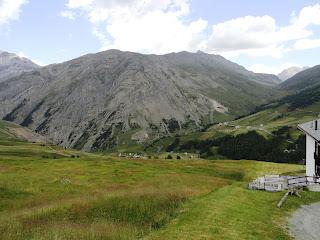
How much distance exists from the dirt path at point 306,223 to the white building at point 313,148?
774 inches

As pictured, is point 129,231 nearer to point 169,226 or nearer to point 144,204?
point 169,226

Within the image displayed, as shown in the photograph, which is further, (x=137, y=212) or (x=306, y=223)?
(x=137, y=212)

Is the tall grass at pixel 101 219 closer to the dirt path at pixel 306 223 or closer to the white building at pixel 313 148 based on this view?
the dirt path at pixel 306 223

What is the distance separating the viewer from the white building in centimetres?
6575

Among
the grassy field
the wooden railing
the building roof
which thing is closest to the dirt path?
the grassy field

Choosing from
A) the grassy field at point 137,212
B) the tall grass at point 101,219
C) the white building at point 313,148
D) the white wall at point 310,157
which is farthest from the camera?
the white wall at point 310,157

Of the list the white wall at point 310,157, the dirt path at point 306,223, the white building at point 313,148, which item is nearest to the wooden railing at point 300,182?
the white building at point 313,148

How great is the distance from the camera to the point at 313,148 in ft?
219

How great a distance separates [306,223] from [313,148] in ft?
105

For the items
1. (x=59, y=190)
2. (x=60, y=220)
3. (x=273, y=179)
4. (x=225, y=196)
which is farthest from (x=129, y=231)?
(x=273, y=179)

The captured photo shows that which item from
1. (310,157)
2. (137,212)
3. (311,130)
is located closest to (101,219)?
(137,212)

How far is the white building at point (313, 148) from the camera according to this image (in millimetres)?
65750

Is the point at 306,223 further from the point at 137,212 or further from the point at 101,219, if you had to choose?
the point at 101,219

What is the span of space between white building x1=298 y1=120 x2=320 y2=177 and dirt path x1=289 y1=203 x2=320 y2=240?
64.5 ft
